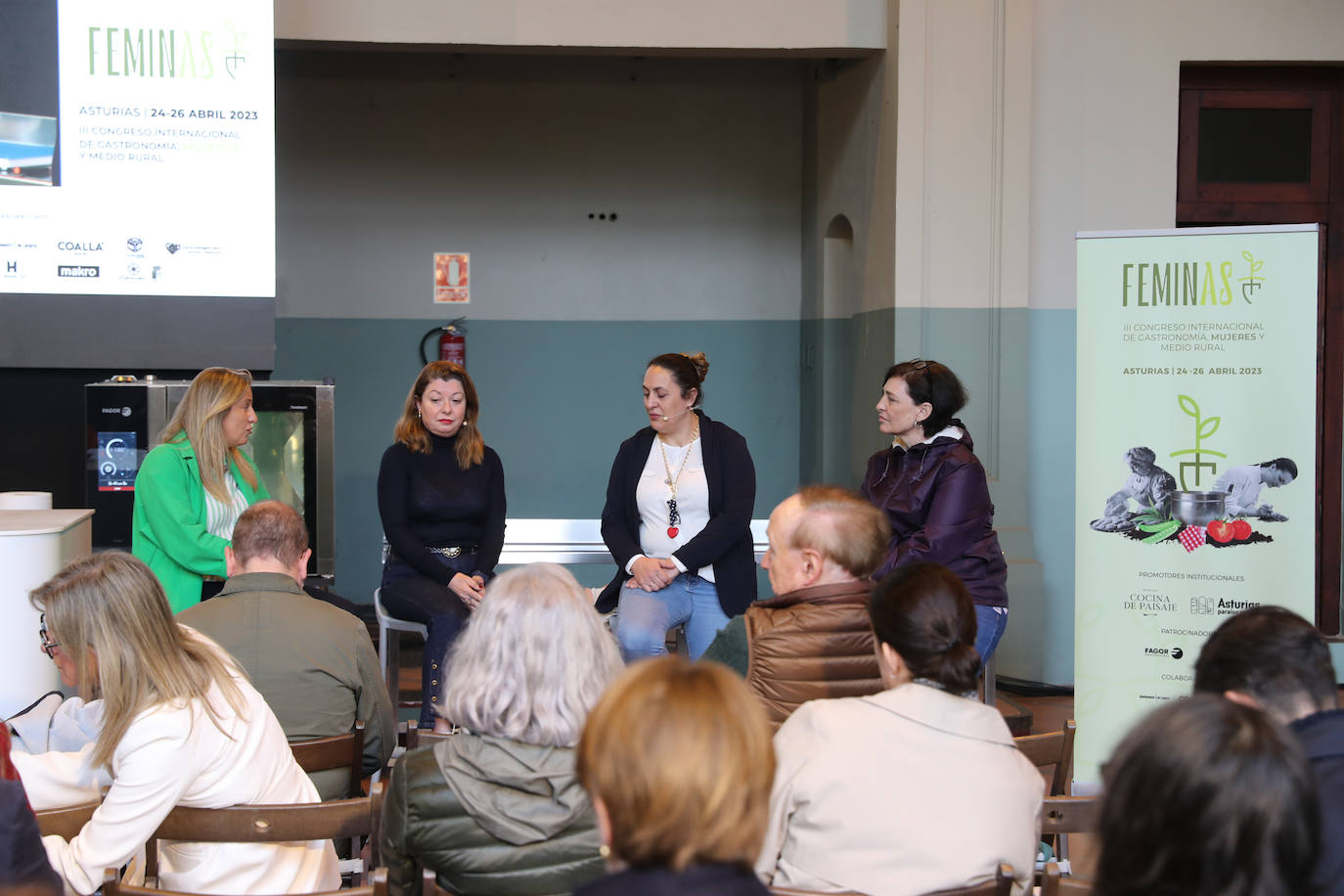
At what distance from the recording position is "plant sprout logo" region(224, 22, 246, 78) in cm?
437

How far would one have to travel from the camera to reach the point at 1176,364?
11.6 feet

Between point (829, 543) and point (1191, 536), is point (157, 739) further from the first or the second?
point (1191, 536)

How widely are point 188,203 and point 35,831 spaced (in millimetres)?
3280

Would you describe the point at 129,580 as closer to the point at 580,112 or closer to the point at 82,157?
the point at 82,157

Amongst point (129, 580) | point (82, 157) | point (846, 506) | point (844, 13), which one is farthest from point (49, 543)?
point (844, 13)

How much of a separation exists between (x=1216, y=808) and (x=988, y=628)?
254cm

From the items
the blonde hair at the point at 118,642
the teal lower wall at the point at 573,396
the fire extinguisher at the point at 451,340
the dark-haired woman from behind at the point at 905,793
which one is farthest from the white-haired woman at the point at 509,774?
the fire extinguisher at the point at 451,340

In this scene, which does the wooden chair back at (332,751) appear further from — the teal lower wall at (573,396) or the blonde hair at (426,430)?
the teal lower wall at (573,396)

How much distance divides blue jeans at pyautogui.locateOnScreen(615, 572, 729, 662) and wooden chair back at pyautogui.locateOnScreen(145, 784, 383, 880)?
179 cm

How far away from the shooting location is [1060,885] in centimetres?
168

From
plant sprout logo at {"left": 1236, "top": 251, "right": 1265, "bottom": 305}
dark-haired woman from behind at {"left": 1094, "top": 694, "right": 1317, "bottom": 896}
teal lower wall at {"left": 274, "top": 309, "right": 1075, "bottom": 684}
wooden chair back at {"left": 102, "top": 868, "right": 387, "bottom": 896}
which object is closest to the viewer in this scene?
dark-haired woman from behind at {"left": 1094, "top": 694, "right": 1317, "bottom": 896}

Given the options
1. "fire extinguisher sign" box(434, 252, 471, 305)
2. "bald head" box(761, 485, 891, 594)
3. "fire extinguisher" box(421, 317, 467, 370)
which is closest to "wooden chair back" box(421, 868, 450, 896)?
"bald head" box(761, 485, 891, 594)

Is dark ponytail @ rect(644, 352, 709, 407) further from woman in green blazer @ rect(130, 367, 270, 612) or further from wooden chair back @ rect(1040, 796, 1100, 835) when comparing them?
wooden chair back @ rect(1040, 796, 1100, 835)

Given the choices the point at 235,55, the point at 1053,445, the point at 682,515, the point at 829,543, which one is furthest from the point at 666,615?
the point at 235,55
